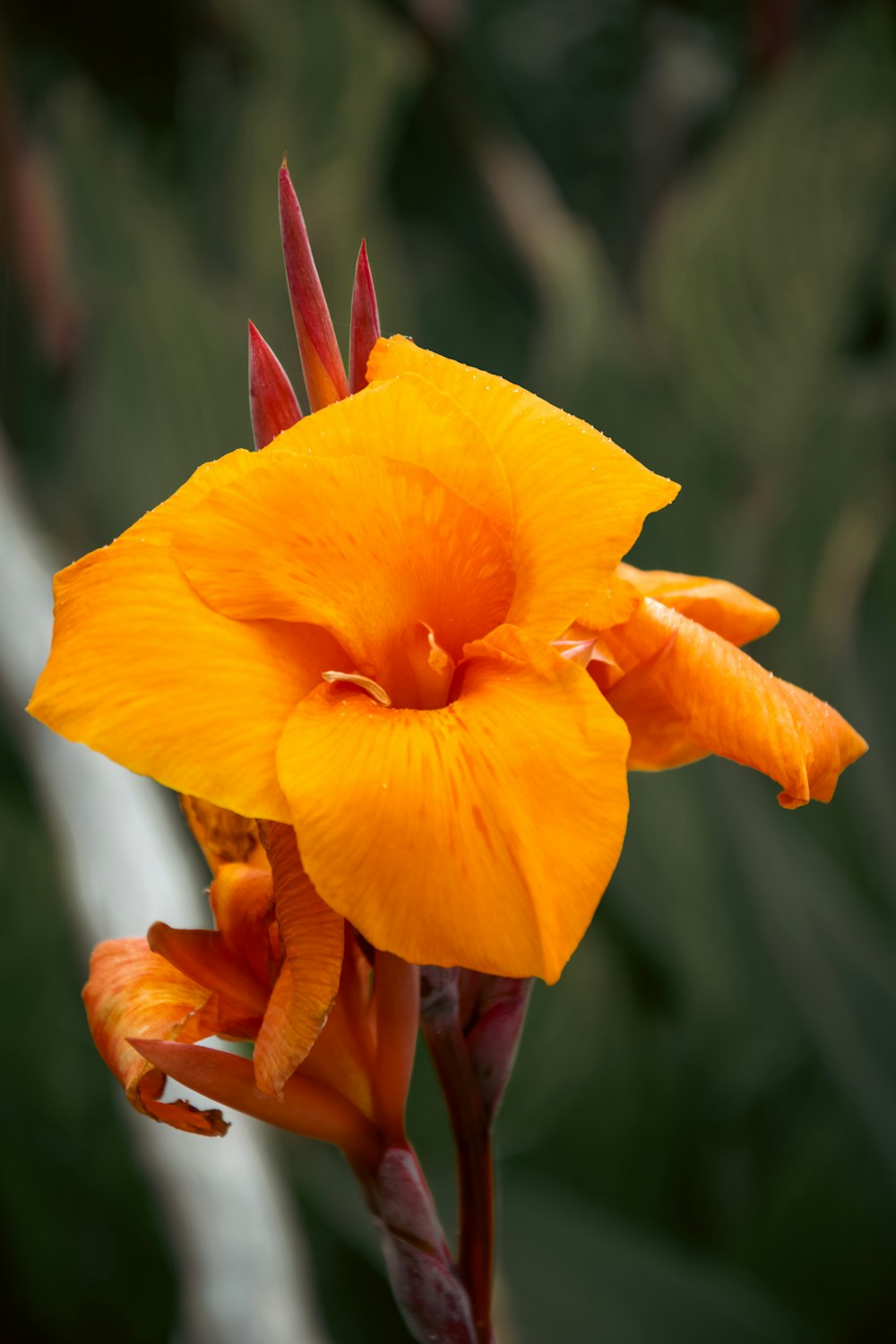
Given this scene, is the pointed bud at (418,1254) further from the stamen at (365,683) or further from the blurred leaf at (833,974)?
the blurred leaf at (833,974)

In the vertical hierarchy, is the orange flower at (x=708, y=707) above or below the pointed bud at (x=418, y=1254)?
above

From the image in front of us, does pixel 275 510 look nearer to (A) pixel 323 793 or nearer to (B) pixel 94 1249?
(A) pixel 323 793

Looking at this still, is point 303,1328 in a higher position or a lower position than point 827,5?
lower

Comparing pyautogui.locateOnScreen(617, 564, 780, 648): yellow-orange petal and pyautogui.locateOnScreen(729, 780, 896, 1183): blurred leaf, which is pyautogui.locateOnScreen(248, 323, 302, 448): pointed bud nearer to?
pyautogui.locateOnScreen(617, 564, 780, 648): yellow-orange petal

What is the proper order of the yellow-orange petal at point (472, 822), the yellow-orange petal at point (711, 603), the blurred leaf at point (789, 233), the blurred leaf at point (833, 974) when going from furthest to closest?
the blurred leaf at point (789, 233) → the blurred leaf at point (833, 974) → the yellow-orange petal at point (711, 603) → the yellow-orange petal at point (472, 822)

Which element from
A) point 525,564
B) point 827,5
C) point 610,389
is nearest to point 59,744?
point 610,389

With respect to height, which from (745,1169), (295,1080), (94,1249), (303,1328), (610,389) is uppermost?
(610,389)

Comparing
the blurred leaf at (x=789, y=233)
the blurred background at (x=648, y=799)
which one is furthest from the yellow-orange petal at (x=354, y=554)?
the blurred leaf at (x=789, y=233)
